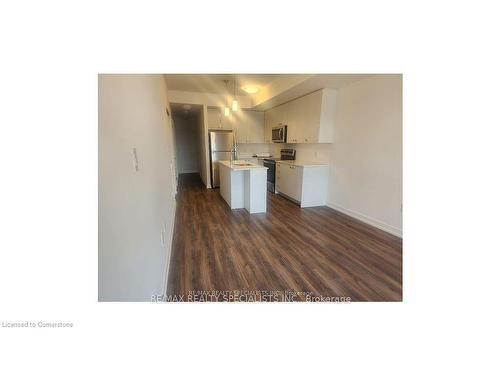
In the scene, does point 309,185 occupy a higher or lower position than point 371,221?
higher

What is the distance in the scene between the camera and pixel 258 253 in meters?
2.12

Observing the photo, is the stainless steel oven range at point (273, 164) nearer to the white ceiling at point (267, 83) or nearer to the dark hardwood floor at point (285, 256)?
the white ceiling at point (267, 83)

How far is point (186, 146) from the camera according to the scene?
7.94 meters

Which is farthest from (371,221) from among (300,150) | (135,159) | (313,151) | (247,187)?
(135,159)

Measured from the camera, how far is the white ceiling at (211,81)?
3.39 metres

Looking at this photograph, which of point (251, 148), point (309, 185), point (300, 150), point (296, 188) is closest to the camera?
point (309, 185)

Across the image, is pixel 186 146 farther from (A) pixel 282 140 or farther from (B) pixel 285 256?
(B) pixel 285 256

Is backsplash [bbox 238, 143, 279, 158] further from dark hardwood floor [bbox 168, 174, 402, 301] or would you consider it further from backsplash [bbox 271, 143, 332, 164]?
dark hardwood floor [bbox 168, 174, 402, 301]

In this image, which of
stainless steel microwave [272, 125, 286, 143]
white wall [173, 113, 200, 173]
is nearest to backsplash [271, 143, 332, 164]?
stainless steel microwave [272, 125, 286, 143]

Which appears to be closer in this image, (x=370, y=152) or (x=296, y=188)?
(x=370, y=152)

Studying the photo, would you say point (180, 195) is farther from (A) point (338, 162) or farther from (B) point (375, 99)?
(B) point (375, 99)

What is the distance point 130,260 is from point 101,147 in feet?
1.53

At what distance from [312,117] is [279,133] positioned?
1.14 m

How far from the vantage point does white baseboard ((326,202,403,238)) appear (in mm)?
2553
